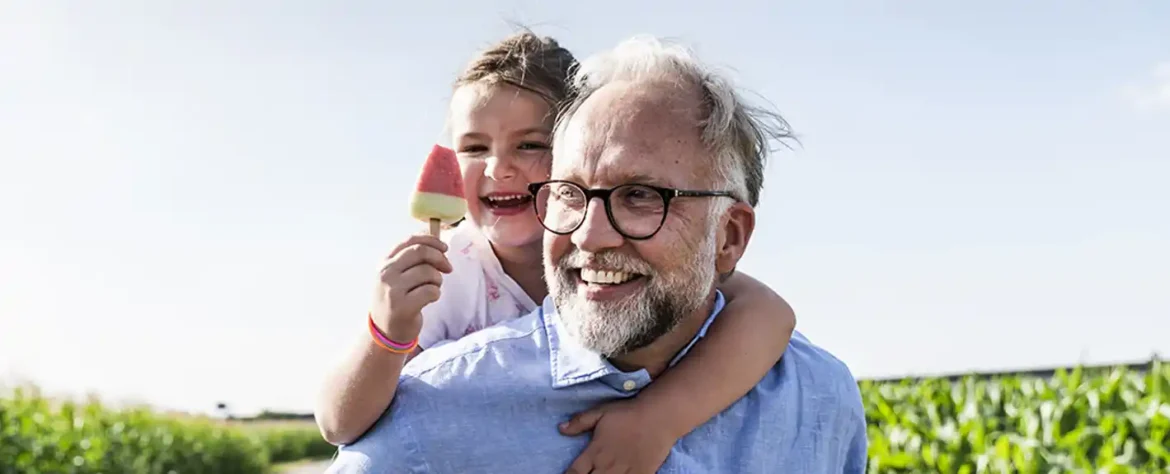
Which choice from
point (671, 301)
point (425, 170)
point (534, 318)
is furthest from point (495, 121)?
point (671, 301)

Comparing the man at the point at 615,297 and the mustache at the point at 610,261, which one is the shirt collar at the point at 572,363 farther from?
the mustache at the point at 610,261

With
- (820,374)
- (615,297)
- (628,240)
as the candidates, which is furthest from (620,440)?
(820,374)

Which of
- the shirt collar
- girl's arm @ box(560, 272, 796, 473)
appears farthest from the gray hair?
the shirt collar

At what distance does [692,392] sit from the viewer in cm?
262

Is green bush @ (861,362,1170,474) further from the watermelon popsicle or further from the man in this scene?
the watermelon popsicle

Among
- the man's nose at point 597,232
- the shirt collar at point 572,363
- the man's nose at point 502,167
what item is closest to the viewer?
the man's nose at point 597,232

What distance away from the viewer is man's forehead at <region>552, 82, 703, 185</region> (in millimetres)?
2521

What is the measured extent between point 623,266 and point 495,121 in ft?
2.28

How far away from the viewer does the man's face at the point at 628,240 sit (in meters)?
2.53

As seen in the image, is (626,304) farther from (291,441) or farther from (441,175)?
(291,441)

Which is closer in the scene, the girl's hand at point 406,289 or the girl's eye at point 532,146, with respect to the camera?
the girl's hand at point 406,289

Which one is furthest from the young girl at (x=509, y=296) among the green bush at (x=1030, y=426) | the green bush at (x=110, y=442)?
the green bush at (x=110, y=442)

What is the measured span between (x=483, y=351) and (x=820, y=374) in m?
0.80

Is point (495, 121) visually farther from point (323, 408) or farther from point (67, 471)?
point (67, 471)
